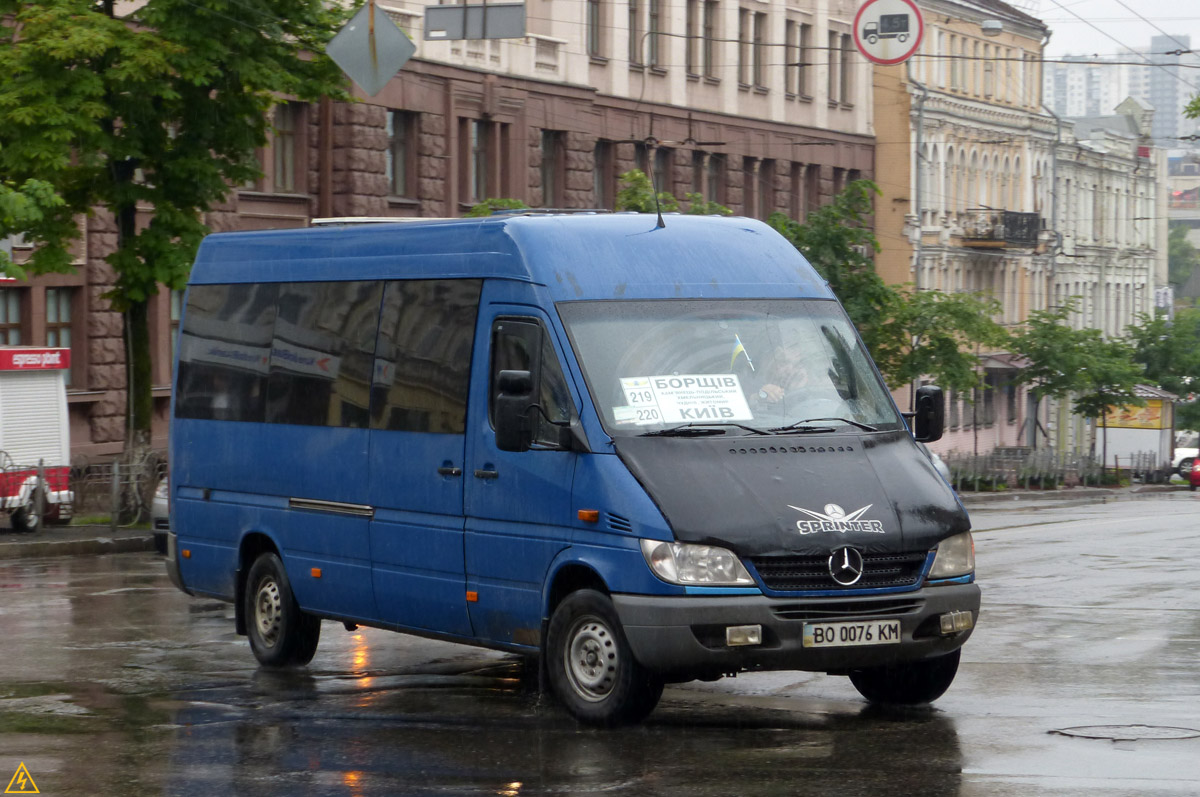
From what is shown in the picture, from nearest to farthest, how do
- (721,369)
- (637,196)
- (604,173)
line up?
(721,369) < (637,196) < (604,173)

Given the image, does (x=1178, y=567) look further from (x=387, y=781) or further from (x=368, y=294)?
(x=387, y=781)

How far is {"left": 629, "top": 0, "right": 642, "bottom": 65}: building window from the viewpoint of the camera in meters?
48.7

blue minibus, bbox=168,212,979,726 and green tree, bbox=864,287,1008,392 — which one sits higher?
green tree, bbox=864,287,1008,392

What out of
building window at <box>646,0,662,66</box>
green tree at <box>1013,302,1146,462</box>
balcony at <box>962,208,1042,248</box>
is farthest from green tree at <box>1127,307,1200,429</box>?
building window at <box>646,0,662,66</box>

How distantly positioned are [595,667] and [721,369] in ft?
5.17

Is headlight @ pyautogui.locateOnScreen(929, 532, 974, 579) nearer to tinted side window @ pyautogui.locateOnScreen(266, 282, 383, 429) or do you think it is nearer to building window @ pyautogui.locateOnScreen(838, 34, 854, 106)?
tinted side window @ pyautogui.locateOnScreen(266, 282, 383, 429)

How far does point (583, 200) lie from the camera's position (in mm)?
45750

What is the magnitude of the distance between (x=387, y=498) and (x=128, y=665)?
2227mm

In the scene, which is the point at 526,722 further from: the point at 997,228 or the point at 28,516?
the point at 997,228

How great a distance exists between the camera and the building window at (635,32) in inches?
1917

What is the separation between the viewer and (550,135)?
45.4 metres

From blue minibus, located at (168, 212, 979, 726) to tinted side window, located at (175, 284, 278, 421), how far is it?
98 millimetres

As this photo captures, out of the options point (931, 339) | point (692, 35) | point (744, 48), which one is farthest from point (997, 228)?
point (692, 35)

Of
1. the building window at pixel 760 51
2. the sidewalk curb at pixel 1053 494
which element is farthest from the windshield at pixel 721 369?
the building window at pixel 760 51
